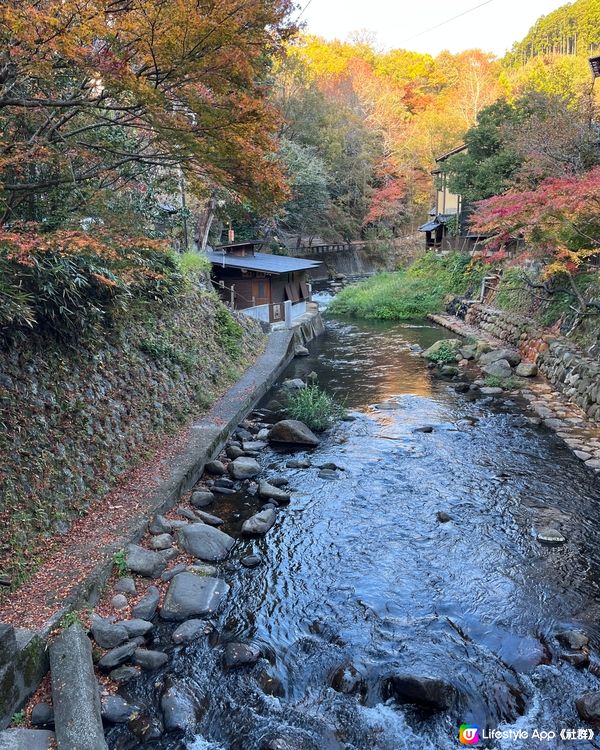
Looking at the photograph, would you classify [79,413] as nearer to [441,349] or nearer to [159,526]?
[159,526]

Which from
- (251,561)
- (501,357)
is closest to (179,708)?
(251,561)

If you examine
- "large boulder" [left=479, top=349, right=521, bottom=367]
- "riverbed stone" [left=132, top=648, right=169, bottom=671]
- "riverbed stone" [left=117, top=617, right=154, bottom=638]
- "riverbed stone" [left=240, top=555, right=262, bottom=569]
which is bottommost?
"riverbed stone" [left=240, top=555, right=262, bottom=569]

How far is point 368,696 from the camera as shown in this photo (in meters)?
4.89

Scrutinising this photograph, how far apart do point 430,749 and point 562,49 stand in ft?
214

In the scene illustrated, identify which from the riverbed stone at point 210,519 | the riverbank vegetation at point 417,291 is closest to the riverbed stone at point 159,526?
the riverbed stone at point 210,519

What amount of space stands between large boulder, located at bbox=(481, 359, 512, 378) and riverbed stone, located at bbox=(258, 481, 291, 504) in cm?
966

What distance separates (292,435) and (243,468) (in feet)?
6.32

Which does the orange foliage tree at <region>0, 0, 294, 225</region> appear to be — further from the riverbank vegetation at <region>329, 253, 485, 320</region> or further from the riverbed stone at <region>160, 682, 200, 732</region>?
the riverbank vegetation at <region>329, 253, 485, 320</region>

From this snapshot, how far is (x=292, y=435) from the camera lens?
11.2 metres

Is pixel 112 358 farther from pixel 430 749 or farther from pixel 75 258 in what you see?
pixel 430 749

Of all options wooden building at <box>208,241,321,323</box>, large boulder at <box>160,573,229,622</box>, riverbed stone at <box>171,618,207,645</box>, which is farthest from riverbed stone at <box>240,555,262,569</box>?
wooden building at <box>208,241,321,323</box>

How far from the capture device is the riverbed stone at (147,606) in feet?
18.5

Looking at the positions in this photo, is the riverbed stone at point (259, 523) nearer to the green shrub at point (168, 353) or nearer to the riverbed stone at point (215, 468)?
the riverbed stone at point (215, 468)

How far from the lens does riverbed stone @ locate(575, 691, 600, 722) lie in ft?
14.9
